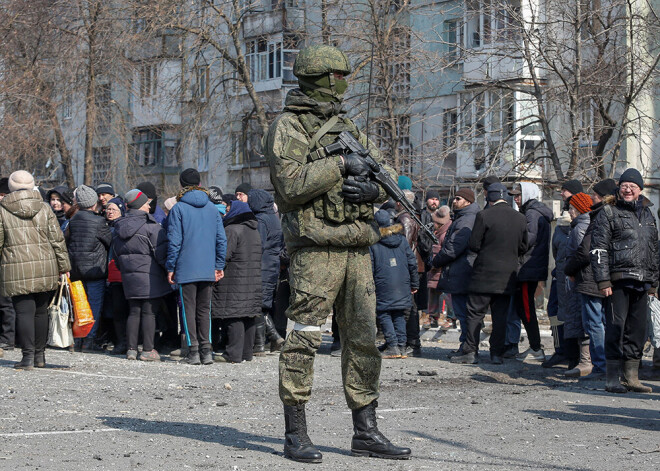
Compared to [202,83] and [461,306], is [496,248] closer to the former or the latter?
[461,306]

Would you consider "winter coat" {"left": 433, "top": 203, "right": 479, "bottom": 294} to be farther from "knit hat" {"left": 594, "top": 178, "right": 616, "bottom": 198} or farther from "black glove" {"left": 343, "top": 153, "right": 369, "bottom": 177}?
"black glove" {"left": 343, "top": 153, "right": 369, "bottom": 177}

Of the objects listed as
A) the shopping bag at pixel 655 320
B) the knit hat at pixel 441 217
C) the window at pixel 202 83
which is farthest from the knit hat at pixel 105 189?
the window at pixel 202 83

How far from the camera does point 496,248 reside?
12188 mm

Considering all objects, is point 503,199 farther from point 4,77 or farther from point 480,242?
point 4,77

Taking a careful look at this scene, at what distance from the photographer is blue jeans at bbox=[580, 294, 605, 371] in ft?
35.3

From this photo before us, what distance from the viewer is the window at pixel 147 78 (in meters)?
31.2

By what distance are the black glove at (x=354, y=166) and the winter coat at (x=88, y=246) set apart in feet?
23.0

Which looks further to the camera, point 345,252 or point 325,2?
point 325,2

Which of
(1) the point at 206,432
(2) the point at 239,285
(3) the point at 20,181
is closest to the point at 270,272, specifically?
(2) the point at 239,285

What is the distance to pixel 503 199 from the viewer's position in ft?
Result: 41.1

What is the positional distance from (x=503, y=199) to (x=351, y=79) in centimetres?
1539

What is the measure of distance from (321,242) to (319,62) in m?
1.03

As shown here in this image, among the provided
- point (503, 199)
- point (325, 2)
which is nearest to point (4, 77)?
point (325, 2)

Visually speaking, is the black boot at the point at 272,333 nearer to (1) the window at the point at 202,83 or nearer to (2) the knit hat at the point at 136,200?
(2) the knit hat at the point at 136,200
